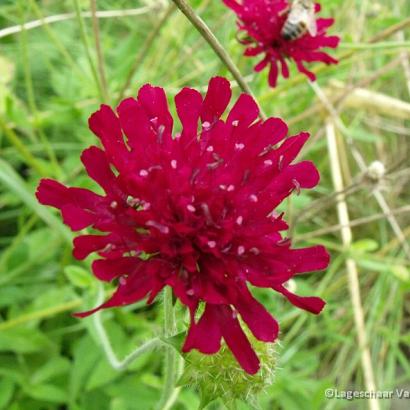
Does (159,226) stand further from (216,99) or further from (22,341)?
(22,341)

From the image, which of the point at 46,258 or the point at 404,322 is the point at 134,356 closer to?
the point at 46,258

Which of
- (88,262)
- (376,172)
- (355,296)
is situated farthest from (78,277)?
(355,296)

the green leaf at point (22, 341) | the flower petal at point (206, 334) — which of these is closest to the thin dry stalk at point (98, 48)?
the green leaf at point (22, 341)

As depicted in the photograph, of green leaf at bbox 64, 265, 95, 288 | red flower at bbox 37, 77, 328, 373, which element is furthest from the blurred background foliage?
red flower at bbox 37, 77, 328, 373

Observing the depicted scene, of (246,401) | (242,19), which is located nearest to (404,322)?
(242,19)

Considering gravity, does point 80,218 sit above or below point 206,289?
above

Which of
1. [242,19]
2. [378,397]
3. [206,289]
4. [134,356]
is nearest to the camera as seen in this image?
[206,289]
